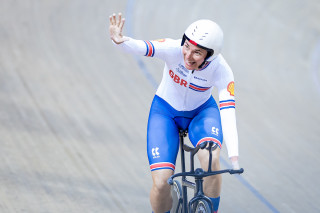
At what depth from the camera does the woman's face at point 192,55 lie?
3.68 meters

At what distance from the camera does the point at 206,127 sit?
3.90 meters

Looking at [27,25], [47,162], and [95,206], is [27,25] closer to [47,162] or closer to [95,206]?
[47,162]

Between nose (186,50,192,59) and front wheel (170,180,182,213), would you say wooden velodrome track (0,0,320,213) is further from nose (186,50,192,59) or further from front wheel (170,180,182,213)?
nose (186,50,192,59)

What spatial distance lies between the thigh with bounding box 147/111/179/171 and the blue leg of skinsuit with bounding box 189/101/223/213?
0.15 meters

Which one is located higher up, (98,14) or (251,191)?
(98,14)

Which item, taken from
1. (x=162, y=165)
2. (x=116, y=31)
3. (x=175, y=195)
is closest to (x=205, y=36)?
(x=116, y=31)

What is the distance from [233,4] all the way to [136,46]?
7.46 meters

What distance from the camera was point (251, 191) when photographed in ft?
18.1

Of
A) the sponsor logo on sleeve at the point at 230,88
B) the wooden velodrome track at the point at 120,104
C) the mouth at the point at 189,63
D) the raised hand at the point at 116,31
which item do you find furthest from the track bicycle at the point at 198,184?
the wooden velodrome track at the point at 120,104

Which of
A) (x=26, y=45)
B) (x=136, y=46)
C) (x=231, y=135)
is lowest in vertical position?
(x=26, y=45)

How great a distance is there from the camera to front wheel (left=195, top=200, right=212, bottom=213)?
3.47m

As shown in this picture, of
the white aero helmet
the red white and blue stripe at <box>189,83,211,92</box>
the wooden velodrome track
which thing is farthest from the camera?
the wooden velodrome track

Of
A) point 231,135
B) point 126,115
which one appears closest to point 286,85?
point 126,115

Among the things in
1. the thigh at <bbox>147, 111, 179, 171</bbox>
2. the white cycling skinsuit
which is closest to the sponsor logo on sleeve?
the white cycling skinsuit
